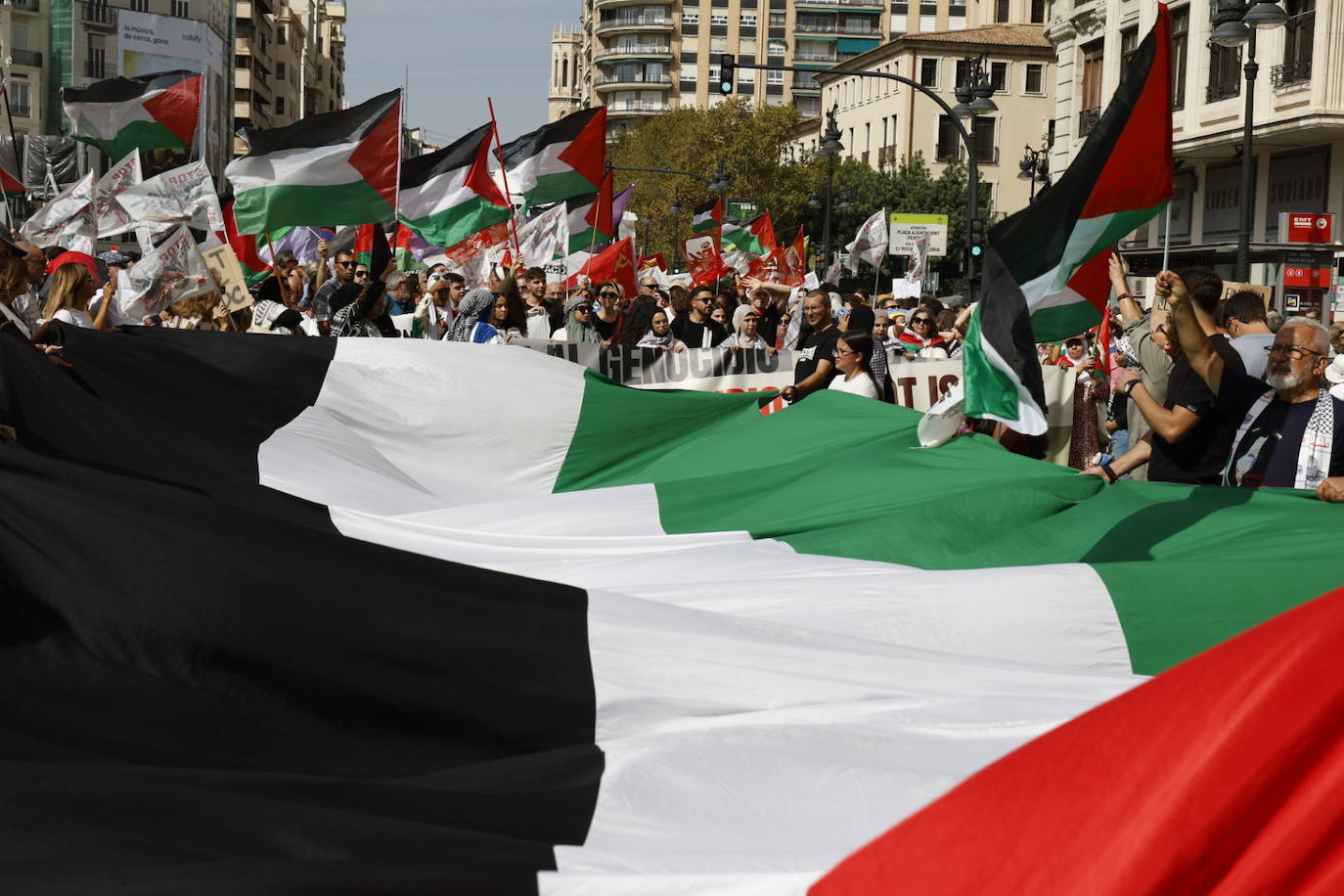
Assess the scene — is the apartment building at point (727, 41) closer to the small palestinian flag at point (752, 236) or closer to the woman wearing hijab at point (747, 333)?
the small palestinian flag at point (752, 236)

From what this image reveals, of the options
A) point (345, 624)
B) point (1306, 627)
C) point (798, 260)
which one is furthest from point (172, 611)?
point (798, 260)

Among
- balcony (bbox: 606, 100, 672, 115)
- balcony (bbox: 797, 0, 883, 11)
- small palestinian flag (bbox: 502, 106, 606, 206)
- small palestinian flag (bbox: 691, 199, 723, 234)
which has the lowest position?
small palestinian flag (bbox: 691, 199, 723, 234)

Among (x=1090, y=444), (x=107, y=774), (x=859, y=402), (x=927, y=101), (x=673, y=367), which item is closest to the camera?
(x=107, y=774)

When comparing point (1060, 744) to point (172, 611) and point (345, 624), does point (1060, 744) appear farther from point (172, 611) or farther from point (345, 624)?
point (172, 611)

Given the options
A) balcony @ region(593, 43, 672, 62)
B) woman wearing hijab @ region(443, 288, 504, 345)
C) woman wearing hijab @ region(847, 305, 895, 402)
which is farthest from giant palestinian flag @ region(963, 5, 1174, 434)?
balcony @ region(593, 43, 672, 62)

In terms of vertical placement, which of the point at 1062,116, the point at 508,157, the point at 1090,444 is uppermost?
the point at 1062,116

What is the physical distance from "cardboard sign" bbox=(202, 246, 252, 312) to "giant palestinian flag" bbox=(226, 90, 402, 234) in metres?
1.46

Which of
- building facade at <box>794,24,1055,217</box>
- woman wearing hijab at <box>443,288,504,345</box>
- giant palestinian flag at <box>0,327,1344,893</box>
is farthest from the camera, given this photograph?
building facade at <box>794,24,1055,217</box>

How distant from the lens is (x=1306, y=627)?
2477 mm

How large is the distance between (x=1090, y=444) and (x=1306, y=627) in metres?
8.45

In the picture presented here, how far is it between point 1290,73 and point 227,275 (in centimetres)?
2616

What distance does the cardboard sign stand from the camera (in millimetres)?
11023

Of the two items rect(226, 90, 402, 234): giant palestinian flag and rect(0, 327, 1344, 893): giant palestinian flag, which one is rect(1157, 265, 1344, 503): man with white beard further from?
rect(226, 90, 402, 234): giant palestinian flag

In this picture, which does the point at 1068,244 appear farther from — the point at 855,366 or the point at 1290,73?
the point at 1290,73
